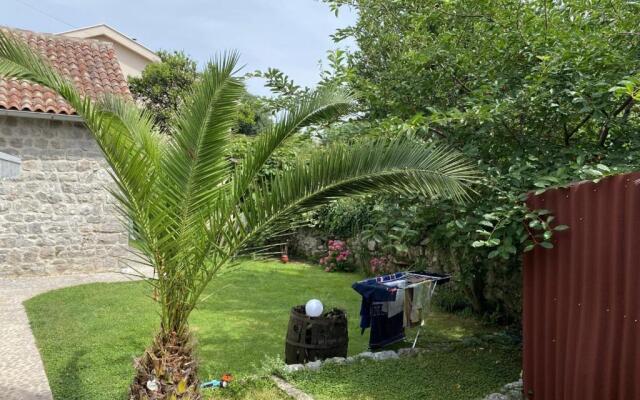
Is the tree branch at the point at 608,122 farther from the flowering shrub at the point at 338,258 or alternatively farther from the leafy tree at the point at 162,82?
the leafy tree at the point at 162,82

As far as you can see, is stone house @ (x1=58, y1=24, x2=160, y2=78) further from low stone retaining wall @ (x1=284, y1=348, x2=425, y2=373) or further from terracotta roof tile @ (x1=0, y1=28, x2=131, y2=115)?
low stone retaining wall @ (x1=284, y1=348, x2=425, y2=373)

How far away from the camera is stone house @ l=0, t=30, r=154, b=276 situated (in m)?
10.1

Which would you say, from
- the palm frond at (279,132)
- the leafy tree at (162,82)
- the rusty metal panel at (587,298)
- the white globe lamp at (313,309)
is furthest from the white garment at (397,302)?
the leafy tree at (162,82)

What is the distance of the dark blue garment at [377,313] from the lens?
611 centimetres

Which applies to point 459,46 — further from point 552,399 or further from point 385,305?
point 552,399

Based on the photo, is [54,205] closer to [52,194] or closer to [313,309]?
[52,194]

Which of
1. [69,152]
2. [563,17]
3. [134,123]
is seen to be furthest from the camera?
[69,152]

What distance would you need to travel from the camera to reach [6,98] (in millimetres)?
9852

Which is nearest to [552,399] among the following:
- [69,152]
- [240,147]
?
[240,147]

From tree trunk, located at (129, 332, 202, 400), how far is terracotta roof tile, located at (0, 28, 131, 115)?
7704 millimetres

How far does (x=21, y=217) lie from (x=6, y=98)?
2.39 meters

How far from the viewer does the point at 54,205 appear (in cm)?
1056

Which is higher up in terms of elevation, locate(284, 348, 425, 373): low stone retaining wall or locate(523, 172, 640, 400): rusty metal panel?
locate(523, 172, 640, 400): rusty metal panel

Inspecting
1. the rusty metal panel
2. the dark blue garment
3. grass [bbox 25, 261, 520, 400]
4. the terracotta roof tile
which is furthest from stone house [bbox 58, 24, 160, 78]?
the rusty metal panel
